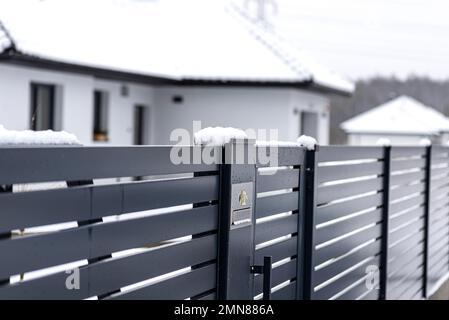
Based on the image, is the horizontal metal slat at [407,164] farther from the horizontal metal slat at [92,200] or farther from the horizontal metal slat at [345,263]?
the horizontal metal slat at [92,200]

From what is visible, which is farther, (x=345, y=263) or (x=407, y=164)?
(x=407, y=164)

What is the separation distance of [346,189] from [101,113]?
12.6 metres

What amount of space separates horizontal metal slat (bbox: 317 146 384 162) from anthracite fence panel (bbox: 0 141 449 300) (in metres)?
0.01

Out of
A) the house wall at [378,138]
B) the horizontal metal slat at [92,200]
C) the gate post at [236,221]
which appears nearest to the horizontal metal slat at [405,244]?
the gate post at [236,221]

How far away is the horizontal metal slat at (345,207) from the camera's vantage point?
5.47 meters

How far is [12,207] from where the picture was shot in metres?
2.54

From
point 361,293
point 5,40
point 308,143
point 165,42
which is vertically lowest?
point 361,293

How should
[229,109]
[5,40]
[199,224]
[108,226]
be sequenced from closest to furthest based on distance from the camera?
[108,226], [199,224], [5,40], [229,109]

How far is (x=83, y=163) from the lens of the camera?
9.48ft

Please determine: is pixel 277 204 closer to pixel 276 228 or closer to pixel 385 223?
pixel 276 228

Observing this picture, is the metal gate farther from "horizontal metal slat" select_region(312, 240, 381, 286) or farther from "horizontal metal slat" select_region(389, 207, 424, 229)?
"horizontal metal slat" select_region(389, 207, 424, 229)

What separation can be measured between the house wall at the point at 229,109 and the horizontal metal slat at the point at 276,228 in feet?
47.1

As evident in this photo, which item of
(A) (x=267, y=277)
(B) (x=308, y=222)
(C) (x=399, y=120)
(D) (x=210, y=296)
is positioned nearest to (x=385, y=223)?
(B) (x=308, y=222)
